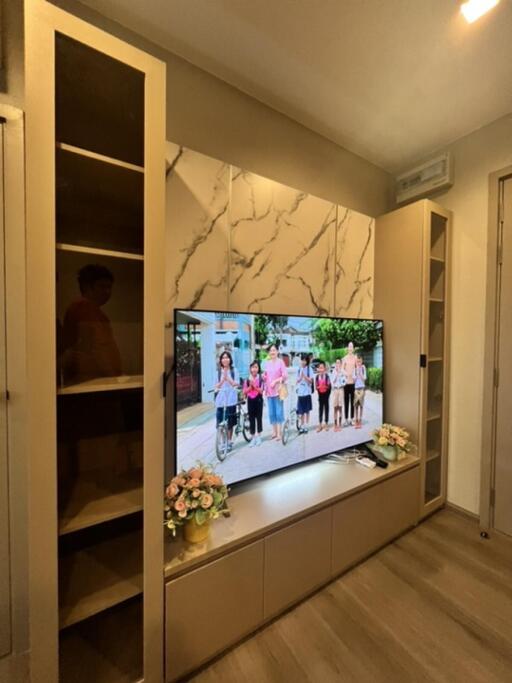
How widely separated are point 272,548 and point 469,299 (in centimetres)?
217

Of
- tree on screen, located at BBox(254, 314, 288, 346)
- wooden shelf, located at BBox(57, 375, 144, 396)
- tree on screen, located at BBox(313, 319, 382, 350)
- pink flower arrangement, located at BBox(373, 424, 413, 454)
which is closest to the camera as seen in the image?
wooden shelf, located at BBox(57, 375, 144, 396)

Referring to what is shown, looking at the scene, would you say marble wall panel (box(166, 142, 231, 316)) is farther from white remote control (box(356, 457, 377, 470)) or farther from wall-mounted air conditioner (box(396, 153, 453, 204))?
wall-mounted air conditioner (box(396, 153, 453, 204))

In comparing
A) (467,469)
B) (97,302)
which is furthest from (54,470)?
(467,469)

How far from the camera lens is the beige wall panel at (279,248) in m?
1.72

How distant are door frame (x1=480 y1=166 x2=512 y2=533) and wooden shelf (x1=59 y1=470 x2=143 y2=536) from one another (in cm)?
229

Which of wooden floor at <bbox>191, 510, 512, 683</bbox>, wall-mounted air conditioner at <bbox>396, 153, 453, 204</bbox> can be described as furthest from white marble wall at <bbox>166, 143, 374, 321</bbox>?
wooden floor at <bbox>191, 510, 512, 683</bbox>

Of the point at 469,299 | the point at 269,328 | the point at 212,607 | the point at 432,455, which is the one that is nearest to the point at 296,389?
the point at 269,328

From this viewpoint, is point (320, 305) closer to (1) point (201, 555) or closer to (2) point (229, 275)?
(2) point (229, 275)

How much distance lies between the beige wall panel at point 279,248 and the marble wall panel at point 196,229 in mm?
77

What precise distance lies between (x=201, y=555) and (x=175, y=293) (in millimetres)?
1186

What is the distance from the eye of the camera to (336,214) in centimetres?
212

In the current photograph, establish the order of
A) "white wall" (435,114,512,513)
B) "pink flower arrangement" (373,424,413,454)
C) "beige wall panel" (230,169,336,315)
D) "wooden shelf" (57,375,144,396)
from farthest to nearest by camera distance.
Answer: "white wall" (435,114,512,513) < "pink flower arrangement" (373,424,413,454) < "beige wall panel" (230,169,336,315) < "wooden shelf" (57,375,144,396)

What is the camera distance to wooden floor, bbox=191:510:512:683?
1.21m

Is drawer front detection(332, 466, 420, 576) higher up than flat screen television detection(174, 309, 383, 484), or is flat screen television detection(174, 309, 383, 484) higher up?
flat screen television detection(174, 309, 383, 484)
